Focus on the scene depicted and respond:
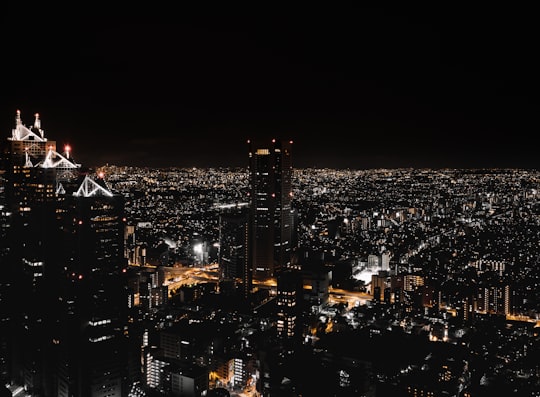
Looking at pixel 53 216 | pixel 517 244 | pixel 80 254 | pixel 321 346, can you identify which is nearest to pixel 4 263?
pixel 53 216

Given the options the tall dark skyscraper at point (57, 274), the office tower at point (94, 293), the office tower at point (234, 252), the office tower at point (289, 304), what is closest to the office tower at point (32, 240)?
the tall dark skyscraper at point (57, 274)

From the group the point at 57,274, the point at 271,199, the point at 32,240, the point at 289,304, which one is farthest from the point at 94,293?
the point at 271,199

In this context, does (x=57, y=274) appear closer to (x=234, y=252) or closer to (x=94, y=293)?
(x=94, y=293)

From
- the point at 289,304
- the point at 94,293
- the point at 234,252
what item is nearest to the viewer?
the point at 94,293

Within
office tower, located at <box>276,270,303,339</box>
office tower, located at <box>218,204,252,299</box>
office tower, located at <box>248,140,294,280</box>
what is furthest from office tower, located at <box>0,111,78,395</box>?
office tower, located at <box>248,140,294,280</box>

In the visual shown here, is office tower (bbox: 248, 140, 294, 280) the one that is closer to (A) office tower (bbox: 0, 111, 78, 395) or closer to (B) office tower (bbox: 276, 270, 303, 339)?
(B) office tower (bbox: 276, 270, 303, 339)

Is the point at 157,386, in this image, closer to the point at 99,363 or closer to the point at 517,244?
the point at 99,363

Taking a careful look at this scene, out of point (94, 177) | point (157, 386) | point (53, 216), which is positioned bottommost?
point (157, 386)
